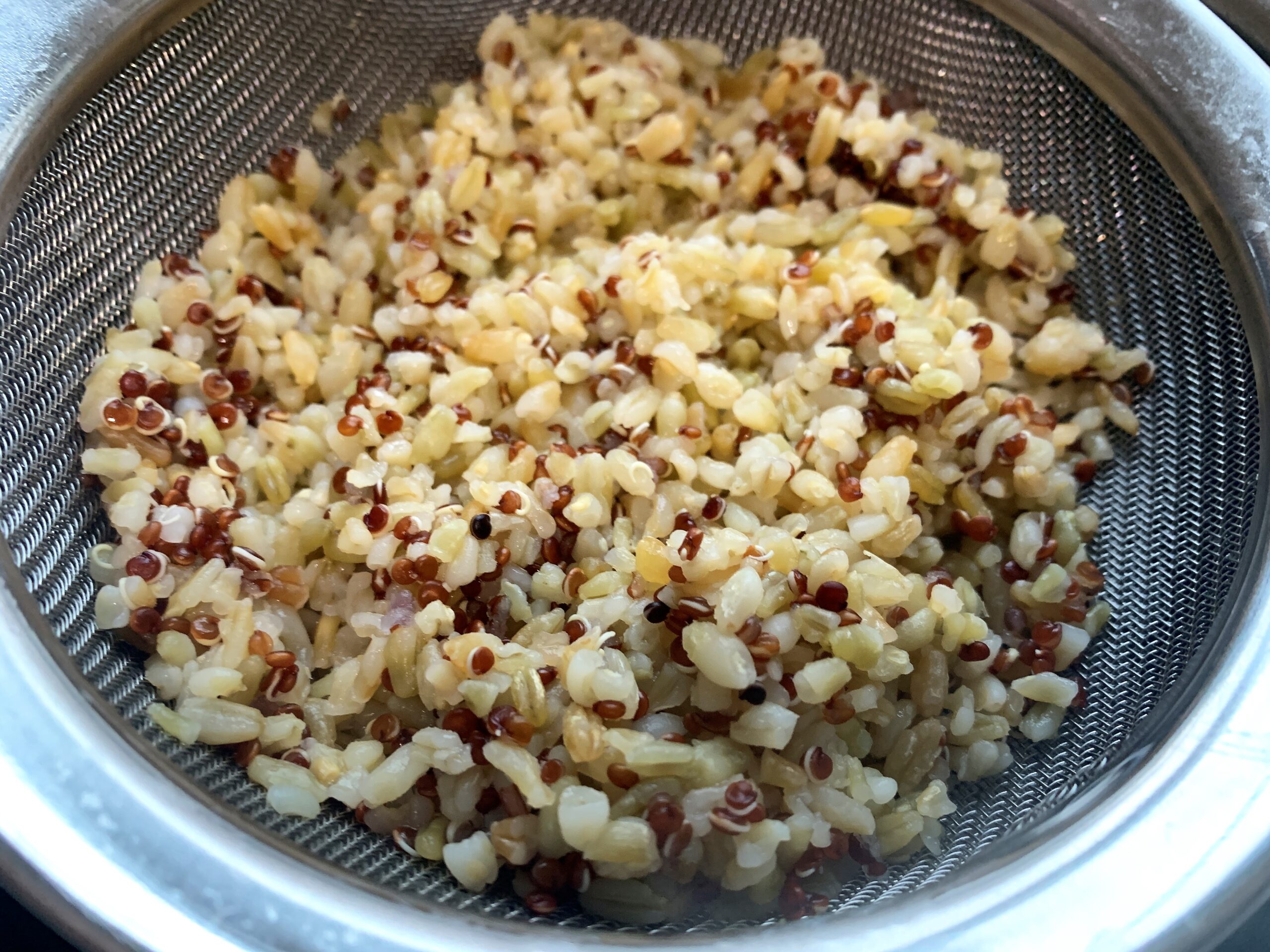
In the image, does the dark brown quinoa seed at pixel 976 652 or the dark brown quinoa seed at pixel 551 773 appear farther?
the dark brown quinoa seed at pixel 976 652

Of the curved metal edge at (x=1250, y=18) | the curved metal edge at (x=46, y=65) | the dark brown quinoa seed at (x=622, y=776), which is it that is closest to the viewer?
the dark brown quinoa seed at (x=622, y=776)

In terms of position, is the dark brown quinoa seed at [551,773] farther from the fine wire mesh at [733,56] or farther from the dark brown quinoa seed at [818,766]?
the dark brown quinoa seed at [818,766]

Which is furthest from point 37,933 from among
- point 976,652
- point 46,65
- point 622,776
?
point 976,652

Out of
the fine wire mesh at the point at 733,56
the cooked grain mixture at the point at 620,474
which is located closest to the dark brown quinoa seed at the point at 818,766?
the cooked grain mixture at the point at 620,474

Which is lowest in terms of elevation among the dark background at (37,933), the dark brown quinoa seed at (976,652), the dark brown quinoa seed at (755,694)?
the dark background at (37,933)

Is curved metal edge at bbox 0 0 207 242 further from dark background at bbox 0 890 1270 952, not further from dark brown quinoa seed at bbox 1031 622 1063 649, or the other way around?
dark brown quinoa seed at bbox 1031 622 1063 649

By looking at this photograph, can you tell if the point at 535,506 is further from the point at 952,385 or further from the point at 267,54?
the point at 267,54

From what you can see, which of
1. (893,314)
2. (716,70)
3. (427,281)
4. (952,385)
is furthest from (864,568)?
(716,70)
